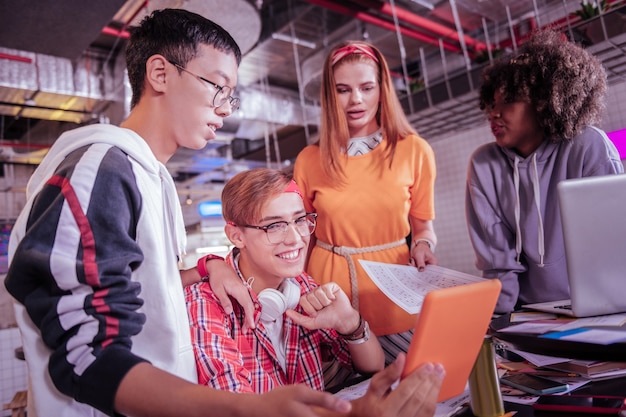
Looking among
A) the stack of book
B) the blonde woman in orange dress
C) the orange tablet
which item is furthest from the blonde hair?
the orange tablet

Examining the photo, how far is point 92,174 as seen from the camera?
0.81 m

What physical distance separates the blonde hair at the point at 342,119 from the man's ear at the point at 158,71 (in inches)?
31.5

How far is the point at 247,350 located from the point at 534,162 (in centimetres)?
139

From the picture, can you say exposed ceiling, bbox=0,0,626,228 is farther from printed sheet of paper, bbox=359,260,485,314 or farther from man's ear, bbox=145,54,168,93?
printed sheet of paper, bbox=359,260,485,314

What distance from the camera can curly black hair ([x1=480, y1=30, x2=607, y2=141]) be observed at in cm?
196

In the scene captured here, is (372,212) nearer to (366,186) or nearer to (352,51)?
(366,186)

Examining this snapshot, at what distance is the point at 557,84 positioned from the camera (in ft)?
6.58

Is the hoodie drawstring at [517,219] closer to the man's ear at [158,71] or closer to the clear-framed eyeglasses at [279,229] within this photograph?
the clear-framed eyeglasses at [279,229]

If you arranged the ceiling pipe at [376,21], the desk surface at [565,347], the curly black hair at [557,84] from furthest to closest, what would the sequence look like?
the ceiling pipe at [376,21]
the curly black hair at [557,84]
the desk surface at [565,347]

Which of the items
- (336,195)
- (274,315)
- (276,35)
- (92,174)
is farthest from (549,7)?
(92,174)

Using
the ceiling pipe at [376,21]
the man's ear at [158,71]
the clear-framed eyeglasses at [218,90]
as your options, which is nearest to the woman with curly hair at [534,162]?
the clear-framed eyeglasses at [218,90]

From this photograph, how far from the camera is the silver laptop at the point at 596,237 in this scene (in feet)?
3.95

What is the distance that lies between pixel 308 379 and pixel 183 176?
27.9 ft

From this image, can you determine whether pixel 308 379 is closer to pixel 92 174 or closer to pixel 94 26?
pixel 92 174
